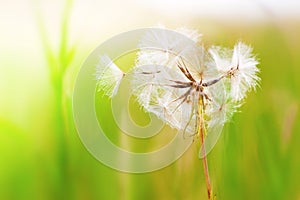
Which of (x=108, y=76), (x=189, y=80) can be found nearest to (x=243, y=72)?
(x=189, y=80)

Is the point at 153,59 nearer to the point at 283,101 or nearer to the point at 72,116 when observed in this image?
the point at 72,116

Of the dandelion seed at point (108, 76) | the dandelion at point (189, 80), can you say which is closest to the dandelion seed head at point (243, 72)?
the dandelion at point (189, 80)

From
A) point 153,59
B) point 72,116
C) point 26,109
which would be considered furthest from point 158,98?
point 26,109

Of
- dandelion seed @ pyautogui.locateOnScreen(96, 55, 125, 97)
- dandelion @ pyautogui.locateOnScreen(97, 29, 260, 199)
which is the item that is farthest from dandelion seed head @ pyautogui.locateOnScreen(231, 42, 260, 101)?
dandelion seed @ pyautogui.locateOnScreen(96, 55, 125, 97)

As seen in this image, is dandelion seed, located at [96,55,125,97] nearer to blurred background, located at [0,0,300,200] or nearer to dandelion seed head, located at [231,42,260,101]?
blurred background, located at [0,0,300,200]

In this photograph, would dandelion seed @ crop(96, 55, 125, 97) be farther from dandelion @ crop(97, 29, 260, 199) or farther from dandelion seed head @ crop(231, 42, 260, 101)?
dandelion seed head @ crop(231, 42, 260, 101)

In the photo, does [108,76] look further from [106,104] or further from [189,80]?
[189,80]

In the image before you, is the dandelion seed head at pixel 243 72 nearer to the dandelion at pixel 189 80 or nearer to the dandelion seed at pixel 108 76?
the dandelion at pixel 189 80
